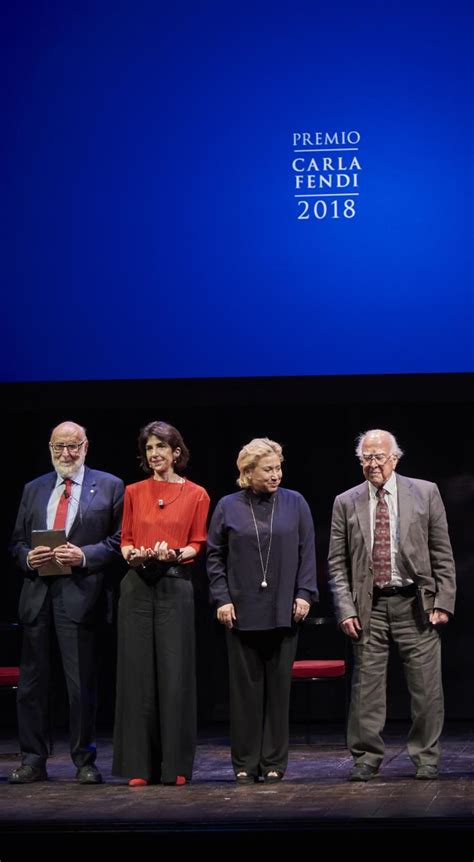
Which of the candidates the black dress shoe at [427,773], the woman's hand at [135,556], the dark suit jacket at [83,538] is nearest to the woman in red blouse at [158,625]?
the woman's hand at [135,556]

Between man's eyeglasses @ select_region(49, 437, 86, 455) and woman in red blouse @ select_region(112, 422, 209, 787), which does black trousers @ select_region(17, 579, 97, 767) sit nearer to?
woman in red blouse @ select_region(112, 422, 209, 787)

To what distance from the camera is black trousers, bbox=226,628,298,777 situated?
555cm

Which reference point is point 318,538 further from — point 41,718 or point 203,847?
point 203,847

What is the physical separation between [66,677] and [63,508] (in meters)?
0.70

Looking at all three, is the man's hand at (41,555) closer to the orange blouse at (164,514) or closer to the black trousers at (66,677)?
the black trousers at (66,677)

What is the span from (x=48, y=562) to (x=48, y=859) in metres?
1.72

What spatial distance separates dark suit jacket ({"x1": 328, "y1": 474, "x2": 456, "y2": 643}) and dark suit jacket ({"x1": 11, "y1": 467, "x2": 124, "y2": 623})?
0.94 metres

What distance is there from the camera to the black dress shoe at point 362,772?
218 inches

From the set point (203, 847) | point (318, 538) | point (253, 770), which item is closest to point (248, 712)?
point (253, 770)

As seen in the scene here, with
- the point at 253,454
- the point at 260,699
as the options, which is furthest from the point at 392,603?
the point at 253,454

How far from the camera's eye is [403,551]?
5.62 meters

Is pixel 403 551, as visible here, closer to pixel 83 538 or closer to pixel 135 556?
pixel 135 556

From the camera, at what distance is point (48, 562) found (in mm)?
5660

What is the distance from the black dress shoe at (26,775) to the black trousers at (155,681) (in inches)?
13.9
